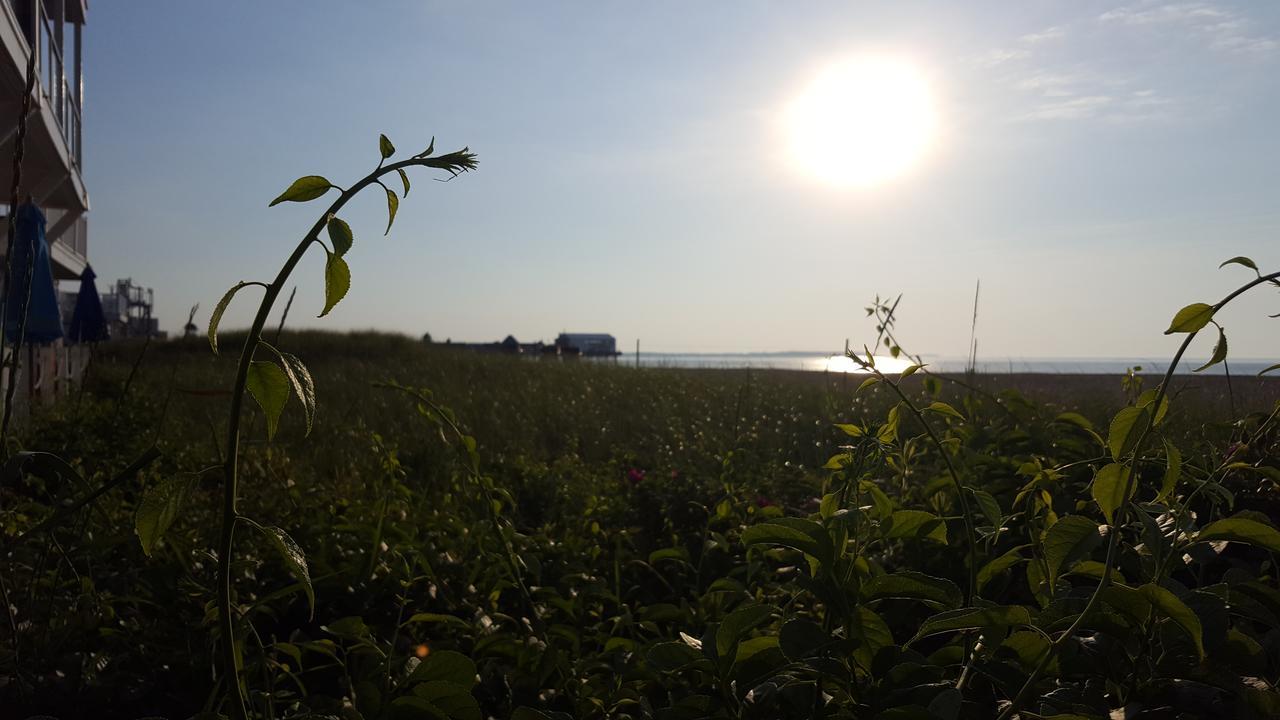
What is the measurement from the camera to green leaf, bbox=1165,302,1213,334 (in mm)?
604

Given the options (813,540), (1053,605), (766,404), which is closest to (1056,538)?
(1053,605)

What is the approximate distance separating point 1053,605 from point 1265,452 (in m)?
0.96

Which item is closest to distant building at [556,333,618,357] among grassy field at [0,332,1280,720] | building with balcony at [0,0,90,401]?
building with balcony at [0,0,90,401]

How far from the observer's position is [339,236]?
536mm

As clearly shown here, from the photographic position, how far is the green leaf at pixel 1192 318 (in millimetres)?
604

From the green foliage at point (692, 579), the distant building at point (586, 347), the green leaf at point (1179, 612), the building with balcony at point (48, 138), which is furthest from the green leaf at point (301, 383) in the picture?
the distant building at point (586, 347)

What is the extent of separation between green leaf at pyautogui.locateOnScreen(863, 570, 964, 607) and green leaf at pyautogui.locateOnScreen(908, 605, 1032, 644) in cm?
8

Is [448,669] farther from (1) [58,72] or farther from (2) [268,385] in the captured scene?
(1) [58,72]

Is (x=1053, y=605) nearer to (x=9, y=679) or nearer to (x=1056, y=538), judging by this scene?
(x=1056, y=538)

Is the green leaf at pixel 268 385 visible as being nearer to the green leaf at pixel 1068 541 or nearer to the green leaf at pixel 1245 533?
the green leaf at pixel 1068 541

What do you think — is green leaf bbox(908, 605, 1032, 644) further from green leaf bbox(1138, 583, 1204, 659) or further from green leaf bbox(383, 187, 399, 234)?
green leaf bbox(383, 187, 399, 234)

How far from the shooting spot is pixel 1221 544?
106 cm

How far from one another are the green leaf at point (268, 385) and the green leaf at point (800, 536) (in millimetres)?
477

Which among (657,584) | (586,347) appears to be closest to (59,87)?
(657,584)
